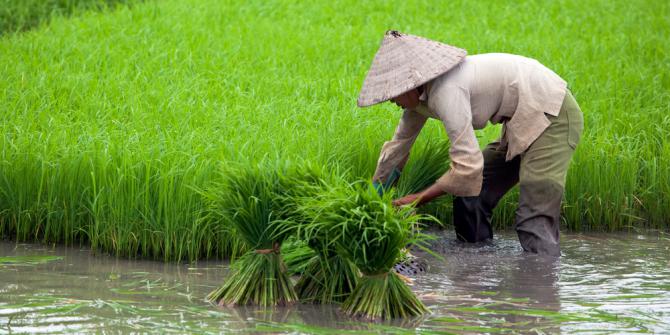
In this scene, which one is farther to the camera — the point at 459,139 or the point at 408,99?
the point at 408,99

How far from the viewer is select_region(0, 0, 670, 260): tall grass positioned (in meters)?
5.01

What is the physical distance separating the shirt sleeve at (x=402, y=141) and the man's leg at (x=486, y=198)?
51 centimetres

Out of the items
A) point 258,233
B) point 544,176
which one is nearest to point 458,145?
point 544,176

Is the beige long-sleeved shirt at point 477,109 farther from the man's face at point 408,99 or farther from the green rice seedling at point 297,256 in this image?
the green rice seedling at point 297,256

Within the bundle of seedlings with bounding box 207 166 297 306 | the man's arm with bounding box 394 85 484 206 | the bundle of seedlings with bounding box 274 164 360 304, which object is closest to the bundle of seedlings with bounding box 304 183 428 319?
the bundle of seedlings with bounding box 274 164 360 304

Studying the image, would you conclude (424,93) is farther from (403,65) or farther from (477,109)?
(477,109)

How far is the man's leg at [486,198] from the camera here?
5227mm

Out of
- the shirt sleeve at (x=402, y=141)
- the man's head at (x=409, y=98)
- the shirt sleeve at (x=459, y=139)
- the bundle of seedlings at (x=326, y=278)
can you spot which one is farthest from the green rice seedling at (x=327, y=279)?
the shirt sleeve at (x=402, y=141)

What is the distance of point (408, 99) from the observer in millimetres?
4492

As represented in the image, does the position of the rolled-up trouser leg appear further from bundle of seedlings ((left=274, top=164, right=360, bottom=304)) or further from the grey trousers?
bundle of seedlings ((left=274, top=164, right=360, bottom=304))

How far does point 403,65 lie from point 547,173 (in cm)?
101

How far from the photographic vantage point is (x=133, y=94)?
686 centimetres

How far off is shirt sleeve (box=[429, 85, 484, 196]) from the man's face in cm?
9

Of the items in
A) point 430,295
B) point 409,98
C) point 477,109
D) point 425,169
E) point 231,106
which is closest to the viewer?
point 430,295
